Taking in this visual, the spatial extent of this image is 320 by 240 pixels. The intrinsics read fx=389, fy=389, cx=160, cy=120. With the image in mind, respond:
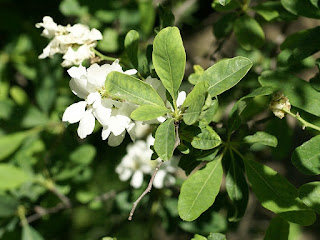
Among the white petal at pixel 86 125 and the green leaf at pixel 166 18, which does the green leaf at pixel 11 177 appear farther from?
the green leaf at pixel 166 18

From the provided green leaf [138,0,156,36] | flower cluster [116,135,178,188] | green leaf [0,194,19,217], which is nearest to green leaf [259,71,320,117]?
flower cluster [116,135,178,188]

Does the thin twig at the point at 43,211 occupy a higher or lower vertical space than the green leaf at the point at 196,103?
lower

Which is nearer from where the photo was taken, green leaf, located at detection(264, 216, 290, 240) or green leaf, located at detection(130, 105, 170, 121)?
green leaf, located at detection(130, 105, 170, 121)

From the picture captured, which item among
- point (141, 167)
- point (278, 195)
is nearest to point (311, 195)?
point (278, 195)

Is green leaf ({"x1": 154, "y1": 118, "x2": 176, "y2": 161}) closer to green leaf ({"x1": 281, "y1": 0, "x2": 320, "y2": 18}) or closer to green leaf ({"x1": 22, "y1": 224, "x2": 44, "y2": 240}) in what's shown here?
green leaf ({"x1": 281, "y1": 0, "x2": 320, "y2": 18})

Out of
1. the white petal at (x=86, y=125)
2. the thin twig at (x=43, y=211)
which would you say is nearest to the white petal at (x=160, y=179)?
the thin twig at (x=43, y=211)
